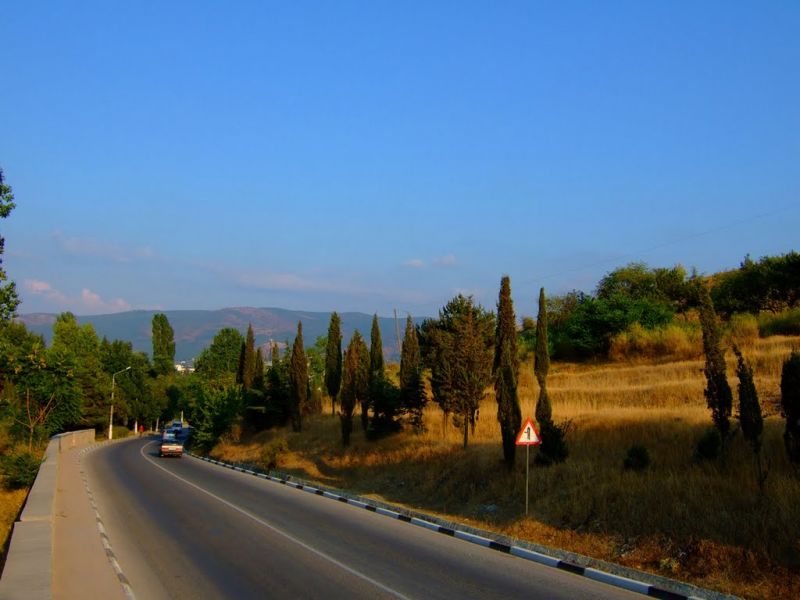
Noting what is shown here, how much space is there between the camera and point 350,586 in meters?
10.3

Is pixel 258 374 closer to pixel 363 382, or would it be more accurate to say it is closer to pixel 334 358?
pixel 334 358

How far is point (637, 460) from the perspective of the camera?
54.9 ft

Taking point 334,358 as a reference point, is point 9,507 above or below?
below

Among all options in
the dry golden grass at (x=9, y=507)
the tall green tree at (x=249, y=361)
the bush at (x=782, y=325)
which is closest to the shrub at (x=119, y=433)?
the tall green tree at (x=249, y=361)

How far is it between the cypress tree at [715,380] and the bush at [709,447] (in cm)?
32

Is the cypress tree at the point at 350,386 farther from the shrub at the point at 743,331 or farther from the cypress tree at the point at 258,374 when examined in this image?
the shrub at the point at 743,331

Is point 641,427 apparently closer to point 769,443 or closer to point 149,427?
point 769,443

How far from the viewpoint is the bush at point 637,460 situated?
54.5 ft

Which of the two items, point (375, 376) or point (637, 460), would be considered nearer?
point (637, 460)

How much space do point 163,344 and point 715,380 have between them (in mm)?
123465

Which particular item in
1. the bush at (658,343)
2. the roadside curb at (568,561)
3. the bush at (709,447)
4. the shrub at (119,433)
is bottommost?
the shrub at (119,433)

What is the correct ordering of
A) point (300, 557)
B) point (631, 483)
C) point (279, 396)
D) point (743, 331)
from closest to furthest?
point (300, 557) → point (631, 483) → point (743, 331) → point (279, 396)

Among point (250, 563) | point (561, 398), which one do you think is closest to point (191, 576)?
point (250, 563)

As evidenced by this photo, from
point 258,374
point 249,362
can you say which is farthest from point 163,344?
point 258,374
